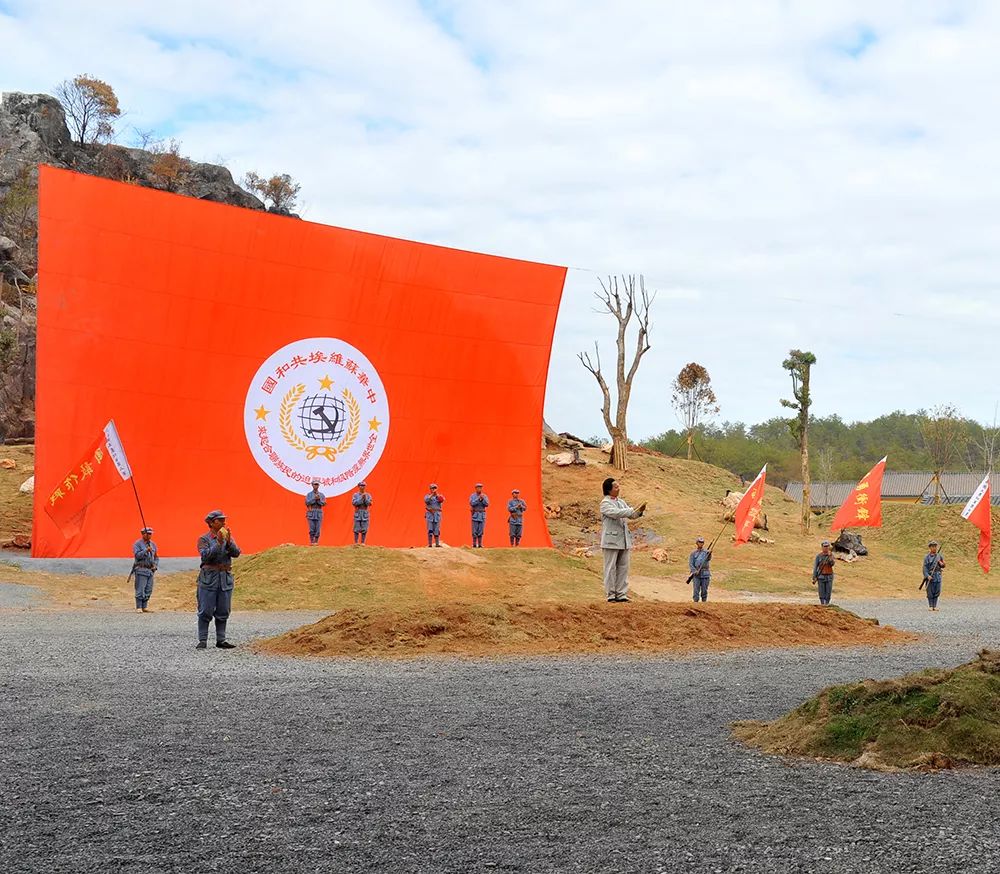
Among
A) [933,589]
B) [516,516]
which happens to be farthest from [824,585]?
[516,516]

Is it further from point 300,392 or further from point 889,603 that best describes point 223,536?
point 889,603

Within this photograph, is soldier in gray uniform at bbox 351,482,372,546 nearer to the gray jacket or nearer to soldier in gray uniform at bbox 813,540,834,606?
soldier in gray uniform at bbox 813,540,834,606

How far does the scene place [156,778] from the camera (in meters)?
6.03

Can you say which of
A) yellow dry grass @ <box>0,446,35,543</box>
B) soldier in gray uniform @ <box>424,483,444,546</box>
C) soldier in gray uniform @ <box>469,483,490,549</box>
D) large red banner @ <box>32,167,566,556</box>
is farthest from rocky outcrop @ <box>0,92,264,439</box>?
soldier in gray uniform @ <box>469,483,490,549</box>

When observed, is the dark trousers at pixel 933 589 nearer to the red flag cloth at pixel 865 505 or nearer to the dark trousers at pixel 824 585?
the red flag cloth at pixel 865 505

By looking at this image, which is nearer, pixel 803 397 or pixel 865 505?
pixel 865 505

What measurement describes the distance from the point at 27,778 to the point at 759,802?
13.6 ft

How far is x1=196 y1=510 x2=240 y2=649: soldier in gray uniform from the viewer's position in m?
12.7

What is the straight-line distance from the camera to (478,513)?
89.6 ft

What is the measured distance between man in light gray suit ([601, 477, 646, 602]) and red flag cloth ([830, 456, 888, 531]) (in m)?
9.72

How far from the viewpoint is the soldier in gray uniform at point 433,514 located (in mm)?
26578

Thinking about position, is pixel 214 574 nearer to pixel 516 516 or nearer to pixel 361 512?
pixel 361 512

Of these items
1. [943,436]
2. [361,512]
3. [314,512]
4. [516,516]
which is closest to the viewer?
[314,512]

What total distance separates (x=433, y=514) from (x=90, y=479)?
895 centimetres
